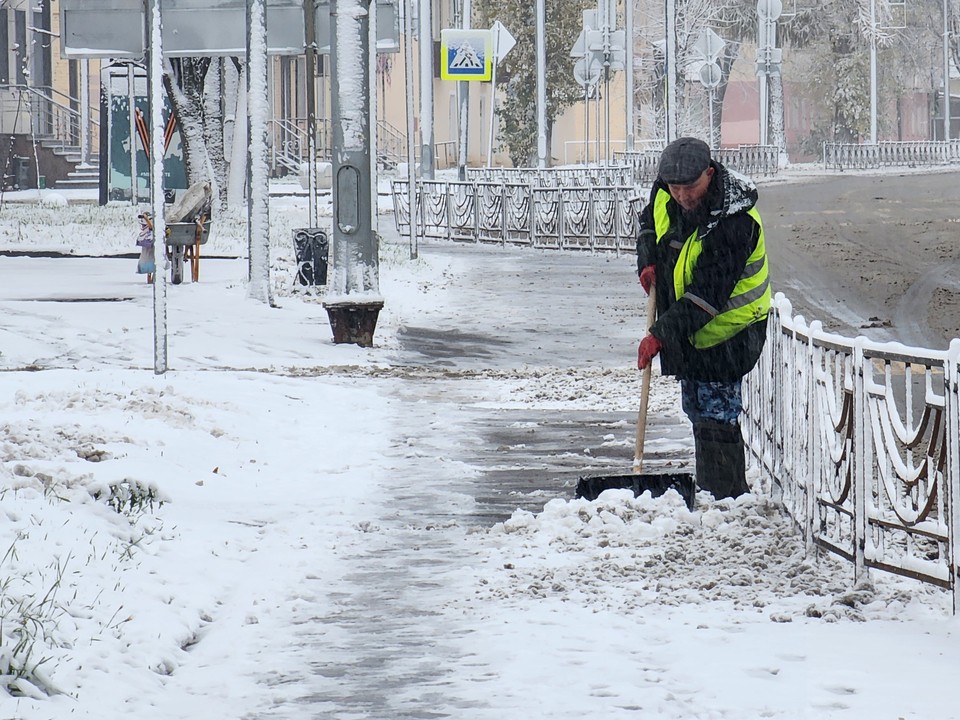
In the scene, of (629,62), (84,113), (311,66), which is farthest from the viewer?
(629,62)

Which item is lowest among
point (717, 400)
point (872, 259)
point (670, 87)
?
point (717, 400)

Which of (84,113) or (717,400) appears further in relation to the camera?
(84,113)

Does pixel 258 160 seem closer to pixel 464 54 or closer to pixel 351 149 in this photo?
pixel 351 149

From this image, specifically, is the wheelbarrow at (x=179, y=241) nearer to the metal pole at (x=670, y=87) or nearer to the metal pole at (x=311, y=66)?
the metal pole at (x=311, y=66)

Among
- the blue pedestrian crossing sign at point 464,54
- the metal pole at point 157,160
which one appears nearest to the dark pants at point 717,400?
the metal pole at point 157,160

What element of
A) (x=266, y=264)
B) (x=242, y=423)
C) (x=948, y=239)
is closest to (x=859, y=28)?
(x=948, y=239)

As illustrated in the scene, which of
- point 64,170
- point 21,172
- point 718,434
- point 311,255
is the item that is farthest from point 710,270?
point 64,170

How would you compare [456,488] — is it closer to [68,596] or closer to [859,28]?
[68,596]

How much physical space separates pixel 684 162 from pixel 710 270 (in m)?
0.50

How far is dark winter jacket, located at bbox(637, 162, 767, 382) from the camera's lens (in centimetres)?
721

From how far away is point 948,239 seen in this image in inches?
984

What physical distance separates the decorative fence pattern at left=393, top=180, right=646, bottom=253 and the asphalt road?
Answer: 239cm

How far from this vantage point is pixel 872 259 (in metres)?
22.1

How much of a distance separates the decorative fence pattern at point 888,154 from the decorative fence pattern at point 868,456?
181 feet
